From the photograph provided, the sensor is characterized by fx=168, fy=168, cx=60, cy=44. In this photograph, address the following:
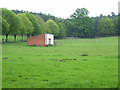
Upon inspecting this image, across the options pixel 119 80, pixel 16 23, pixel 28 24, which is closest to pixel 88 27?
pixel 28 24

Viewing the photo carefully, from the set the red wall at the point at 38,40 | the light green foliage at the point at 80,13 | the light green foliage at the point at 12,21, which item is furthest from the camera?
the light green foliage at the point at 80,13

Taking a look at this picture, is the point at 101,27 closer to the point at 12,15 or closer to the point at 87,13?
the point at 87,13

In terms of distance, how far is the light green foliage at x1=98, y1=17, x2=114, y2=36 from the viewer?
112062mm

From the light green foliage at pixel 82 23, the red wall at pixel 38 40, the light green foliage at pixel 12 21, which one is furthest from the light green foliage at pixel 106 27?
the red wall at pixel 38 40

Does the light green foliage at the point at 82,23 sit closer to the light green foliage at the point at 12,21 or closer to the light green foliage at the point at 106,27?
the light green foliage at the point at 106,27

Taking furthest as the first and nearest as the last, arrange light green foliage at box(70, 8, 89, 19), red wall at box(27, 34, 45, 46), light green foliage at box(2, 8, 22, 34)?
light green foliage at box(70, 8, 89, 19) < light green foliage at box(2, 8, 22, 34) < red wall at box(27, 34, 45, 46)

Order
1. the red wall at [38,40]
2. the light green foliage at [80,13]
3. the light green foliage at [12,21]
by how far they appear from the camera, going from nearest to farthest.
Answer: the red wall at [38,40] → the light green foliage at [12,21] → the light green foliage at [80,13]

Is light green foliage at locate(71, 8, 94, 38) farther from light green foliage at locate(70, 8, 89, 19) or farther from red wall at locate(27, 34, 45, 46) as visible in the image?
red wall at locate(27, 34, 45, 46)

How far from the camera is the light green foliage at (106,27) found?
112062mm

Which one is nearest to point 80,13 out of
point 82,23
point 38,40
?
point 82,23

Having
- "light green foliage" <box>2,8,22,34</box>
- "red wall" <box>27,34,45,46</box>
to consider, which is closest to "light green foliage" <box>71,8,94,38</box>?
"light green foliage" <box>2,8,22,34</box>

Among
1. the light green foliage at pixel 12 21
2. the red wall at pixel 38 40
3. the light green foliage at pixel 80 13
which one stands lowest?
the red wall at pixel 38 40

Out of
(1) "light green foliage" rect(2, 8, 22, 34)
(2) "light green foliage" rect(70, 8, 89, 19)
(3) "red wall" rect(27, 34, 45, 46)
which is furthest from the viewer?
(2) "light green foliage" rect(70, 8, 89, 19)

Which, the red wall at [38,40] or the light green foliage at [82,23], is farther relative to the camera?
the light green foliage at [82,23]
